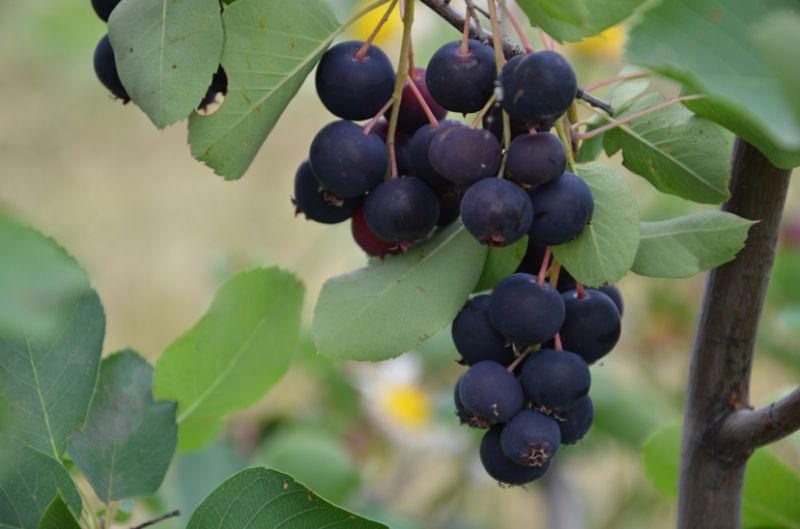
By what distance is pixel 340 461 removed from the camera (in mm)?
1224

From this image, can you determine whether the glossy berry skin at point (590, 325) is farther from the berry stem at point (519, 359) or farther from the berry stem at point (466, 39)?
the berry stem at point (466, 39)

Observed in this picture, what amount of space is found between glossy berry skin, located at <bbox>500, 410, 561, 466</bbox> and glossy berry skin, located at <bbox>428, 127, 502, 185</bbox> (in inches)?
5.3

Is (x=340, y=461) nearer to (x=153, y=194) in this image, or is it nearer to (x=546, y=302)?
(x=546, y=302)

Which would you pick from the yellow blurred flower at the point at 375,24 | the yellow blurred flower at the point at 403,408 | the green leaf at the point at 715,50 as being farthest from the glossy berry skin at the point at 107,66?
the yellow blurred flower at the point at 403,408

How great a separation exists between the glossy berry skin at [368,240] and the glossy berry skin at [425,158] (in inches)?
2.0

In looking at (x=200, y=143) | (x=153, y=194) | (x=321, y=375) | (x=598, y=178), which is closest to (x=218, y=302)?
(x=200, y=143)

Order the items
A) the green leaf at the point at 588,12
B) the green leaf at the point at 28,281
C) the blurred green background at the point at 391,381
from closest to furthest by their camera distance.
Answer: the green leaf at the point at 28,281
the green leaf at the point at 588,12
the blurred green background at the point at 391,381

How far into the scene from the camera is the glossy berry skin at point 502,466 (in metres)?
0.56

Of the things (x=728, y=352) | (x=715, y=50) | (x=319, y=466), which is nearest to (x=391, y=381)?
(x=319, y=466)

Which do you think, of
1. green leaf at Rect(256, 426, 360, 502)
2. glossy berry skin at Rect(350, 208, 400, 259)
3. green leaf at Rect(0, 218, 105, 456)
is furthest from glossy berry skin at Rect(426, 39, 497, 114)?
green leaf at Rect(256, 426, 360, 502)

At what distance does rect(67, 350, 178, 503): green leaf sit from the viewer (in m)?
0.59

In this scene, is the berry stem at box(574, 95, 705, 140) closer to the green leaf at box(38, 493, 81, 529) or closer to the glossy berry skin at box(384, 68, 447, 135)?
the glossy berry skin at box(384, 68, 447, 135)

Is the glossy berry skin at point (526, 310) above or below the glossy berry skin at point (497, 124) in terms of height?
below

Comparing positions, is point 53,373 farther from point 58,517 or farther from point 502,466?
point 502,466
